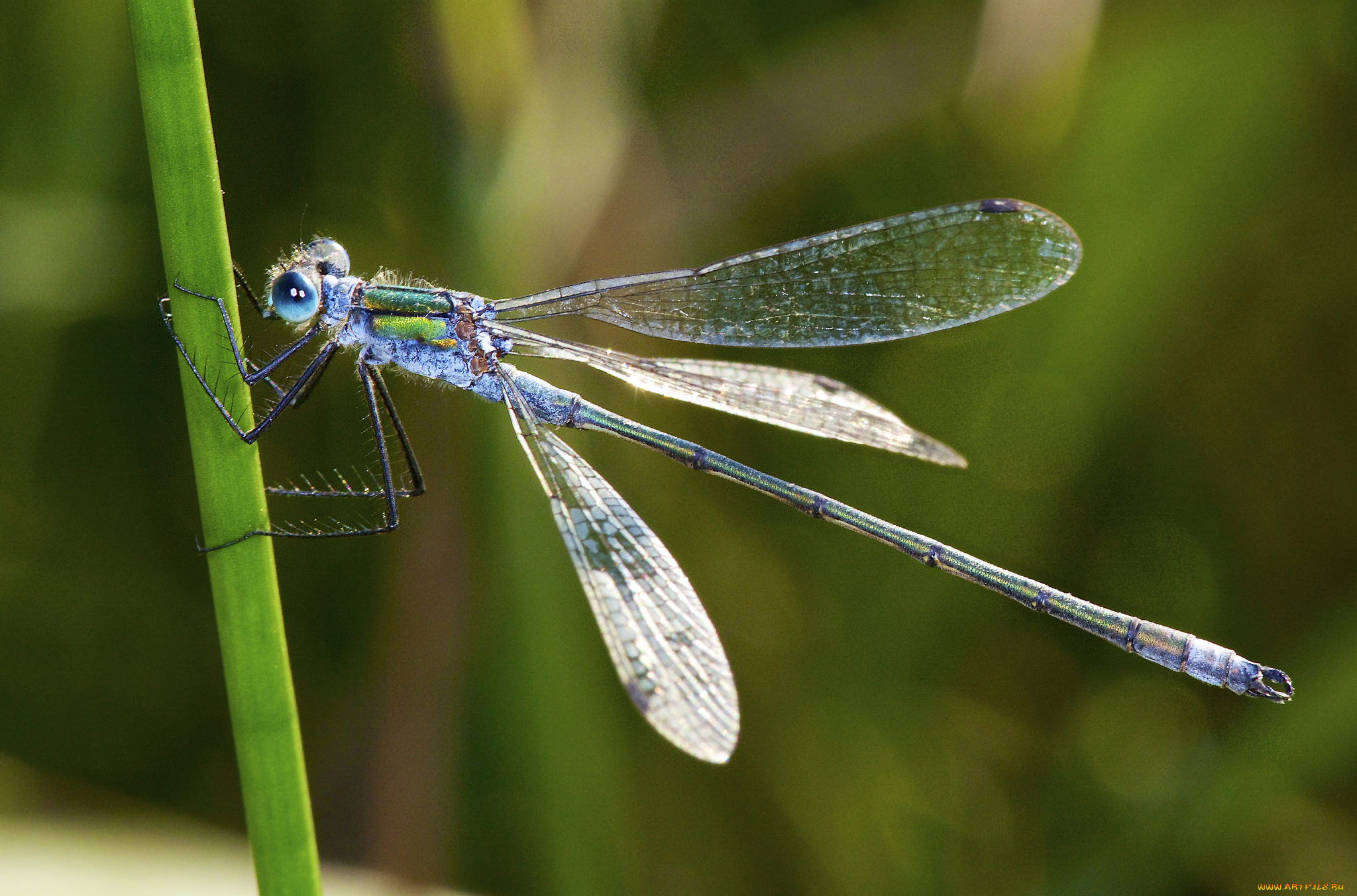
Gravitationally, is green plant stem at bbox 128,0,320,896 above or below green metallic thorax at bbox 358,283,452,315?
below

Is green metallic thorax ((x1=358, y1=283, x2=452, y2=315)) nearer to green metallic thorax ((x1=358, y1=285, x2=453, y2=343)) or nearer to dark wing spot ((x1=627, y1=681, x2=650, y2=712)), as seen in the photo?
green metallic thorax ((x1=358, y1=285, x2=453, y2=343))

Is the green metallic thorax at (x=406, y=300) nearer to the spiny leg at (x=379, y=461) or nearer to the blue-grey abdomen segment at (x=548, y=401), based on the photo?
the spiny leg at (x=379, y=461)

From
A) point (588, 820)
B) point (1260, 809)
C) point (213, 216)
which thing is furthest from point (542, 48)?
point (1260, 809)

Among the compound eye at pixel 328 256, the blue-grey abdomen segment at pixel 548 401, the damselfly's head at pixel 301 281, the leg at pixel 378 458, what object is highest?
the compound eye at pixel 328 256

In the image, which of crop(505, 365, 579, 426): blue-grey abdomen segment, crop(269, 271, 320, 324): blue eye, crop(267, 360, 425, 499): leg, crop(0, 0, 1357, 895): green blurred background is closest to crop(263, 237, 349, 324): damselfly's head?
crop(269, 271, 320, 324): blue eye

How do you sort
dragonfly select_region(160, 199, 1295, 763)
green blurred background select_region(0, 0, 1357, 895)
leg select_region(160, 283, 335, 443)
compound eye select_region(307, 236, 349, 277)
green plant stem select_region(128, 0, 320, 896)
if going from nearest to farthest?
1. green plant stem select_region(128, 0, 320, 896)
2. leg select_region(160, 283, 335, 443)
3. dragonfly select_region(160, 199, 1295, 763)
4. compound eye select_region(307, 236, 349, 277)
5. green blurred background select_region(0, 0, 1357, 895)

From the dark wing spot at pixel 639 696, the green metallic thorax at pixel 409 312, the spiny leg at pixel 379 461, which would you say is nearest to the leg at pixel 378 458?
the spiny leg at pixel 379 461
